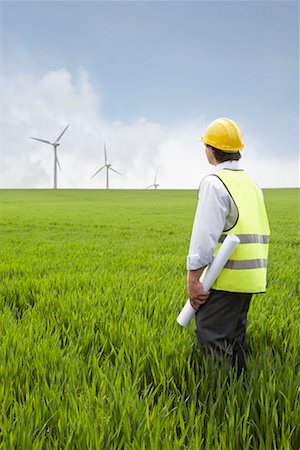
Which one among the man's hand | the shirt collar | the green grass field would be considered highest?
the shirt collar

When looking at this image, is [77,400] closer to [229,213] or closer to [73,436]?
[73,436]

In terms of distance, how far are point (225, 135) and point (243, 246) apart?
0.77 meters

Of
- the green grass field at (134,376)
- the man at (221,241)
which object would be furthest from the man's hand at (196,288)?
the green grass field at (134,376)

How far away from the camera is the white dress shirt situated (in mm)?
2543

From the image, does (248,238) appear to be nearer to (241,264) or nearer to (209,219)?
(241,264)

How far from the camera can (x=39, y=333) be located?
3.46 m

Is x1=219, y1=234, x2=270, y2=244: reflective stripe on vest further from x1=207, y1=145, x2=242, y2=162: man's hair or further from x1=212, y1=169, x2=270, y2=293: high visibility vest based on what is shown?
x1=207, y1=145, x2=242, y2=162: man's hair

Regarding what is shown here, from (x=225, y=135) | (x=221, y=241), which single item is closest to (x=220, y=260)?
(x=221, y=241)

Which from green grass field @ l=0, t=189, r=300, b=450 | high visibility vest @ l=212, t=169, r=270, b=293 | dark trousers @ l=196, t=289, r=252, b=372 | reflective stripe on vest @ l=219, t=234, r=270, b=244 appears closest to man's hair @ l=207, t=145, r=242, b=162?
high visibility vest @ l=212, t=169, r=270, b=293

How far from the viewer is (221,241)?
2.68m

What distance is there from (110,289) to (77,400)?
7.99 ft

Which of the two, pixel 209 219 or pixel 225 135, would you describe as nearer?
pixel 209 219

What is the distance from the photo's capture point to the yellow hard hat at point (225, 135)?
277 cm

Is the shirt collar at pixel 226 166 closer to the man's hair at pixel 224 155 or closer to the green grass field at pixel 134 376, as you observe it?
the man's hair at pixel 224 155
